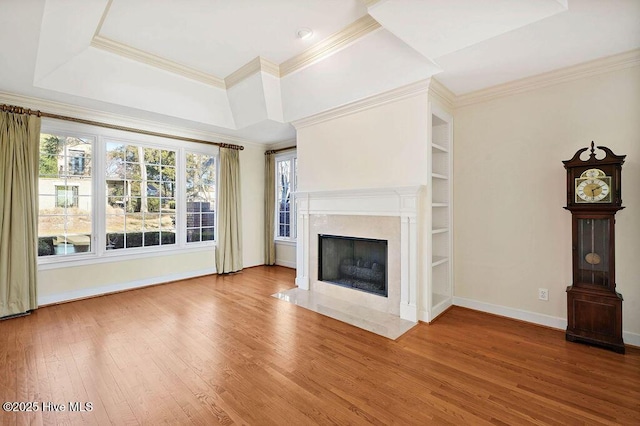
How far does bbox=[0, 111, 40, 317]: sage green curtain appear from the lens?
3.39 metres

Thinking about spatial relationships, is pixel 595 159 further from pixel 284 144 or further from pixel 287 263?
pixel 287 263

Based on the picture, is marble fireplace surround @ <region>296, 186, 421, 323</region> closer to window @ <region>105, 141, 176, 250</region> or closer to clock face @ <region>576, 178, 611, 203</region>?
clock face @ <region>576, 178, 611, 203</region>

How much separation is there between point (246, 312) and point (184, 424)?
1.83 m

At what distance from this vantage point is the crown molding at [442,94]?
10.7 feet

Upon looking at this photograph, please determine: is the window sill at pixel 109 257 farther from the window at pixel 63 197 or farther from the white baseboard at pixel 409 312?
the white baseboard at pixel 409 312

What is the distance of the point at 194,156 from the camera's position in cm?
535

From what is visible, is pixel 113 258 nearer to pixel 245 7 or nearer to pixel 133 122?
pixel 133 122

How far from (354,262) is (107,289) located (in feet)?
12.3

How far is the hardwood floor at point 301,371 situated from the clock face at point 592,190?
1.37 metres

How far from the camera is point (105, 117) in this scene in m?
4.24

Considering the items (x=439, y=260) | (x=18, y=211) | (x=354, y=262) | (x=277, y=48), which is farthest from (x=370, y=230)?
(x=18, y=211)

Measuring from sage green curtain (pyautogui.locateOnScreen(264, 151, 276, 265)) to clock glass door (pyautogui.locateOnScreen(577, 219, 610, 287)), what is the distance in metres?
4.98

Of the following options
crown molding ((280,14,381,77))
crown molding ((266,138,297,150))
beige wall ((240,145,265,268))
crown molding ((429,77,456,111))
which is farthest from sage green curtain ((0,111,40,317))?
crown molding ((429,77,456,111))

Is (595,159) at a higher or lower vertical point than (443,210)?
higher
